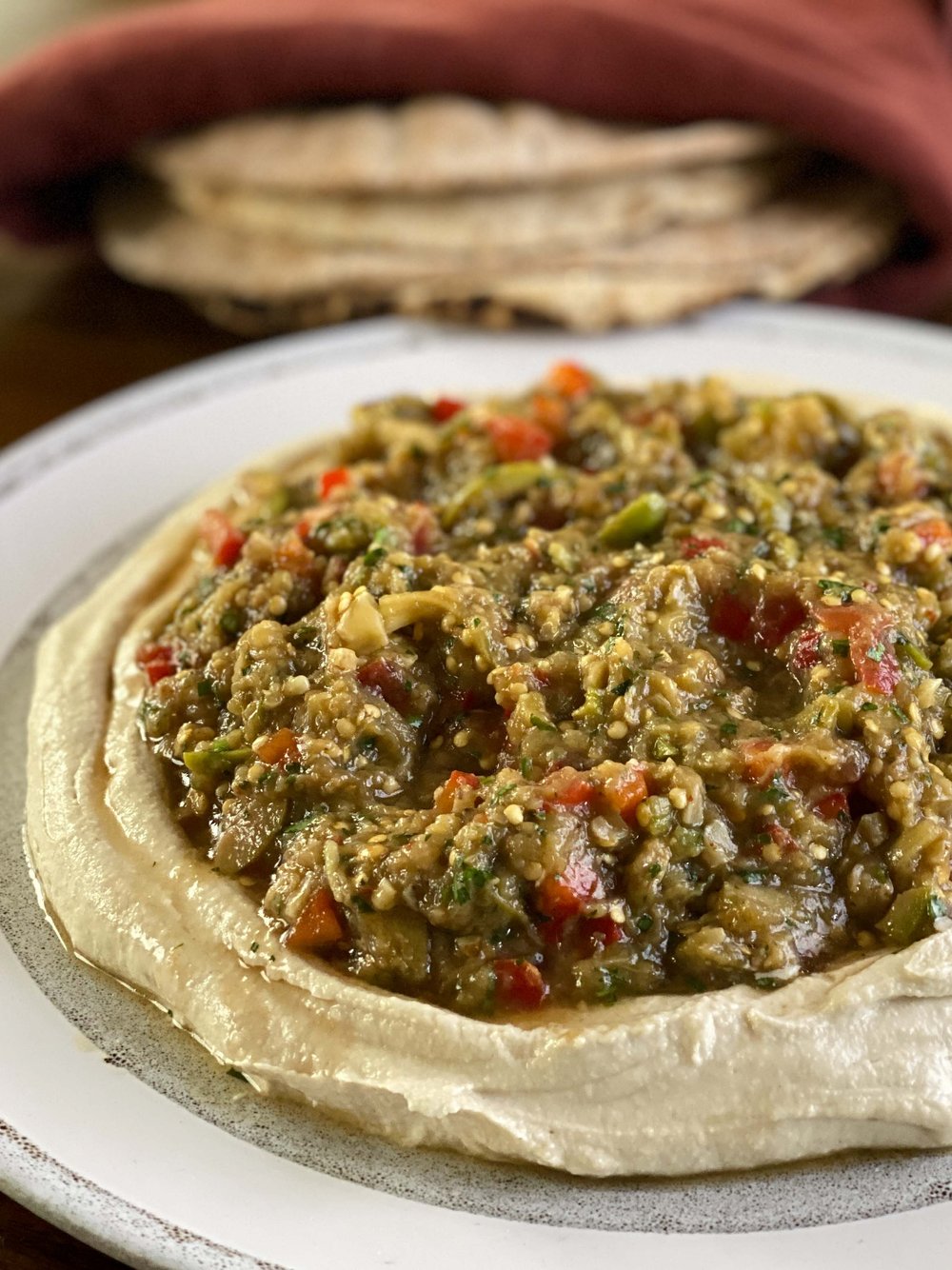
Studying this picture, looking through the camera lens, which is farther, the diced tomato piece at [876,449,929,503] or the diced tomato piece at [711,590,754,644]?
the diced tomato piece at [876,449,929,503]

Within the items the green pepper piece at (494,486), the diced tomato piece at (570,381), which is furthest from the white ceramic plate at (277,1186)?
the diced tomato piece at (570,381)

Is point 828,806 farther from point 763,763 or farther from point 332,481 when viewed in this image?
point 332,481

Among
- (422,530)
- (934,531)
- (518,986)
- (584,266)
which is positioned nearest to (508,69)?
(584,266)

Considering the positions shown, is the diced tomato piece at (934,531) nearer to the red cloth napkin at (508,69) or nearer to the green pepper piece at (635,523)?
the green pepper piece at (635,523)

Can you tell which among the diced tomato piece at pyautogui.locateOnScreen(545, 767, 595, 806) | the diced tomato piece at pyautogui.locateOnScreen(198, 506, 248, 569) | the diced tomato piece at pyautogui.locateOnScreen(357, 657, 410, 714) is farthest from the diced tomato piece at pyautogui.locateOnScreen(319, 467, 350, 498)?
the diced tomato piece at pyautogui.locateOnScreen(545, 767, 595, 806)

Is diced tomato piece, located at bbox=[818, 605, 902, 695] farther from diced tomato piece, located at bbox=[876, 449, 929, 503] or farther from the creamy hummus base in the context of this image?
diced tomato piece, located at bbox=[876, 449, 929, 503]

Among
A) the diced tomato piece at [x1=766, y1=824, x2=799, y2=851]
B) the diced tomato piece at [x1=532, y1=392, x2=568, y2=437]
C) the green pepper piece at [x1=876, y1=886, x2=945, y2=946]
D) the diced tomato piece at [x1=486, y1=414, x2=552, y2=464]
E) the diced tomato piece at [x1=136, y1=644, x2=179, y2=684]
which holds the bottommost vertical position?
the green pepper piece at [x1=876, y1=886, x2=945, y2=946]
